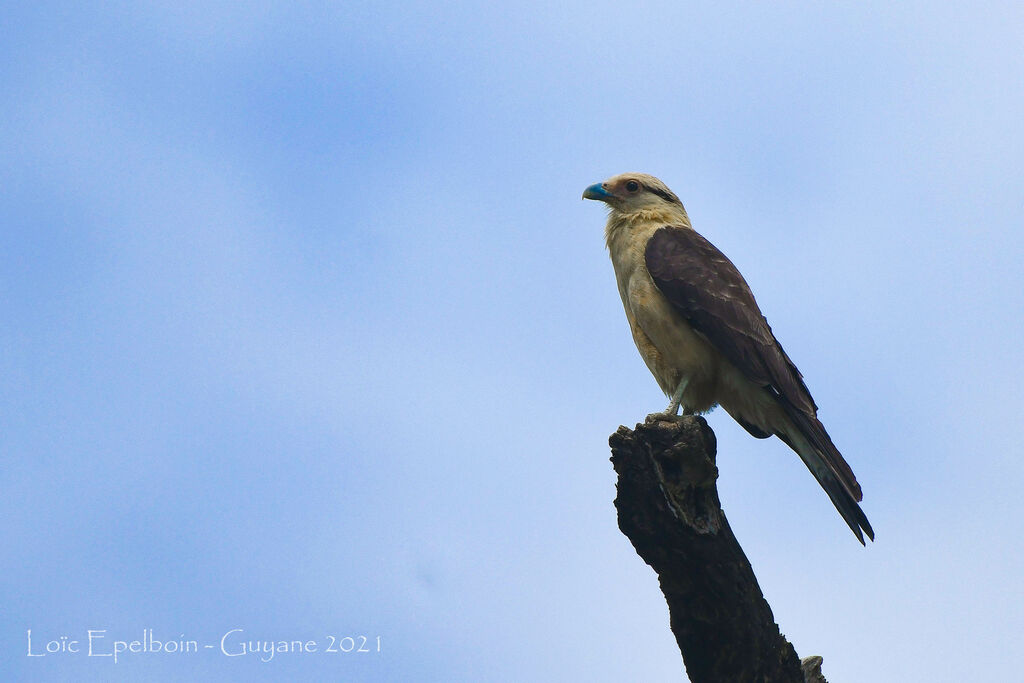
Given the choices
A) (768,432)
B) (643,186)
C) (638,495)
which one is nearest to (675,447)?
(638,495)

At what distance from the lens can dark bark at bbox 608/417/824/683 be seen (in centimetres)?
542

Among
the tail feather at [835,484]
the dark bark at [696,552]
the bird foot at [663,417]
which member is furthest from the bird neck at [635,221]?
the dark bark at [696,552]

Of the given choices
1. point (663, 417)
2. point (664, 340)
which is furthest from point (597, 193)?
point (663, 417)

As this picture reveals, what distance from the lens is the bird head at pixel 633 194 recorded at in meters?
8.16

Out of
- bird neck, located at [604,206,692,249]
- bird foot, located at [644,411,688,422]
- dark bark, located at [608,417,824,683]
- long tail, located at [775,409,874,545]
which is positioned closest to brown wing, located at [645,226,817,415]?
long tail, located at [775,409,874,545]

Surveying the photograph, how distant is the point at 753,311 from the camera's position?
7.34m

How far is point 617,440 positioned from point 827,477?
6.61 feet

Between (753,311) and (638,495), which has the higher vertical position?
(753,311)

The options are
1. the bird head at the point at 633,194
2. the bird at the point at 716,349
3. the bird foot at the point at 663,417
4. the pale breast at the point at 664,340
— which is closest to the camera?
the bird foot at the point at 663,417

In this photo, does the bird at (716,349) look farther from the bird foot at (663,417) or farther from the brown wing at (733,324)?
the bird foot at (663,417)

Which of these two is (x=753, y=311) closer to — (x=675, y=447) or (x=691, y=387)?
(x=691, y=387)

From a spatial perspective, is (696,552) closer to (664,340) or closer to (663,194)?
(664,340)

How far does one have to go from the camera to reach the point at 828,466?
6.75 metres

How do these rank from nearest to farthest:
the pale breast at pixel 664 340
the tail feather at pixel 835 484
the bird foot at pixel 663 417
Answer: the bird foot at pixel 663 417
the tail feather at pixel 835 484
the pale breast at pixel 664 340
